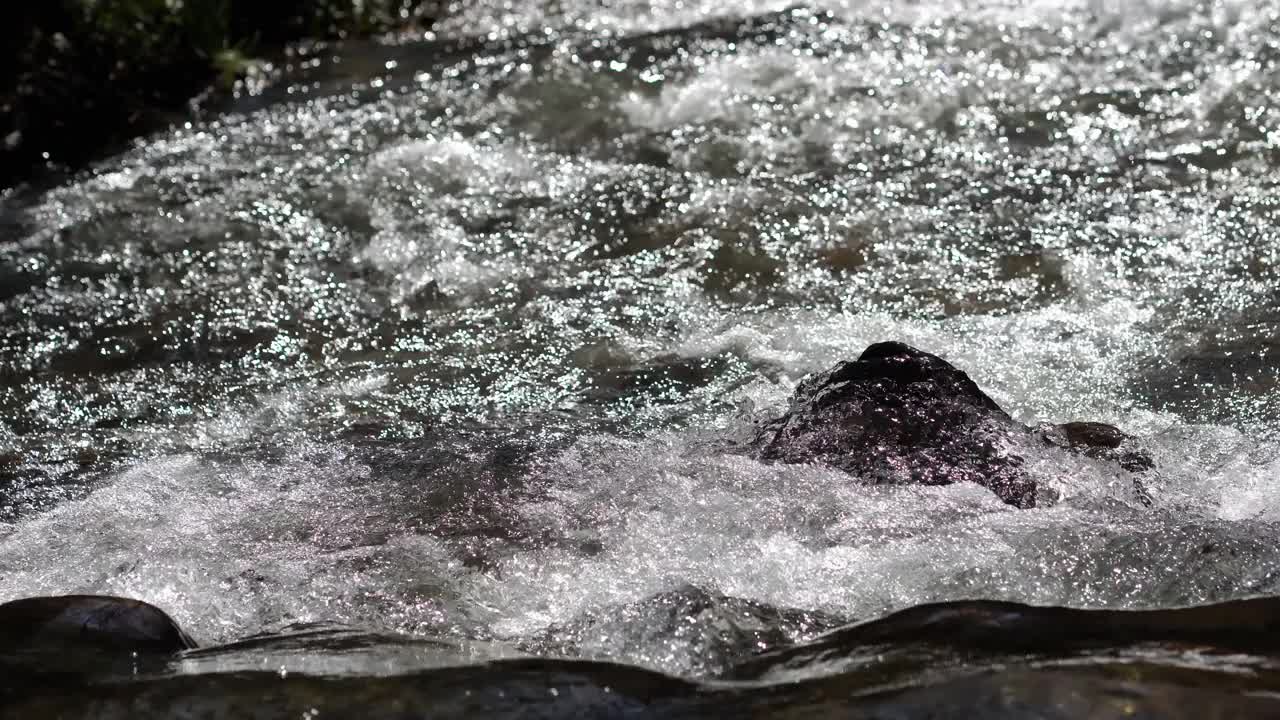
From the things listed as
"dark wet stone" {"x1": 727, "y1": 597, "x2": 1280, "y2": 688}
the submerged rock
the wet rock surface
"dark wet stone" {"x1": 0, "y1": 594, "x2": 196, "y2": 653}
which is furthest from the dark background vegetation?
"dark wet stone" {"x1": 727, "y1": 597, "x2": 1280, "y2": 688}

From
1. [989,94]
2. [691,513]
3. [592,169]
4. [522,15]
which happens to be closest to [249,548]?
[691,513]

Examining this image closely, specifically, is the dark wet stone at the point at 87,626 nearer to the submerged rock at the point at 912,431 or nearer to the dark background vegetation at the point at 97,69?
the submerged rock at the point at 912,431

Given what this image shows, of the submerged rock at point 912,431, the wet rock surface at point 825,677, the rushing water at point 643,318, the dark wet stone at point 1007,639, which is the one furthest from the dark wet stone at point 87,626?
the submerged rock at point 912,431

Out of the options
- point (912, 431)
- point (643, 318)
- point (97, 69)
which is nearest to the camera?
point (912, 431)

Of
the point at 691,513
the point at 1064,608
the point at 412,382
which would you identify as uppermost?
the point at 1064,608

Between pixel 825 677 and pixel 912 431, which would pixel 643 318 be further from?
pixel 825 677

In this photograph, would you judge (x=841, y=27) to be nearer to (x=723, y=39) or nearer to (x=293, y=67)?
(x=723, y=39)

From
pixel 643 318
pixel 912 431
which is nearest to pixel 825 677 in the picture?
pixel 912 431

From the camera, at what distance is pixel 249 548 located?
3.54 metres

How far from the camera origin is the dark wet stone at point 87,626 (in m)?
2.74

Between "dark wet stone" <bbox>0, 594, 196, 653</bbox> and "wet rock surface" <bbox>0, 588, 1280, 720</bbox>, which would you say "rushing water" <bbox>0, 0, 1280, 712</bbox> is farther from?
"dark wet stone" <bbox>0, 594, 196, 653</bbox>

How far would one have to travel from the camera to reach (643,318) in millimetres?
5281

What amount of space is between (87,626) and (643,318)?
286 cm

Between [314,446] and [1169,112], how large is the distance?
484 cm
